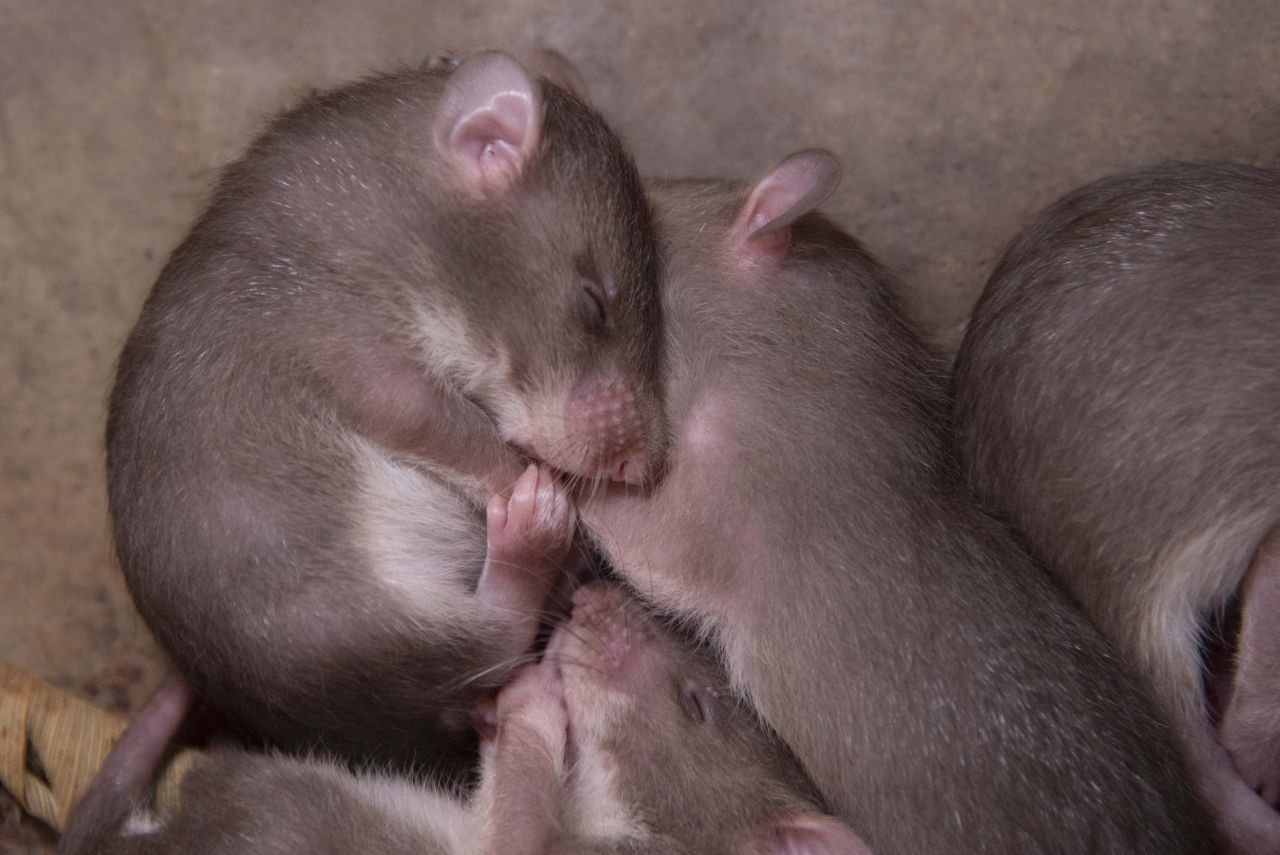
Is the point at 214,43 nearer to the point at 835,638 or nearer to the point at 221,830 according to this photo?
the point at 221,830

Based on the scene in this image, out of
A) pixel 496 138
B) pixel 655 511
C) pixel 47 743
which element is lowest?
pixel 47 743

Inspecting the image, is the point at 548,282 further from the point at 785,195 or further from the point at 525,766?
the point at 525,766

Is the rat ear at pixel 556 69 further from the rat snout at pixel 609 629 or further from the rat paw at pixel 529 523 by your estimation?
the rat snout at pixel 609 629

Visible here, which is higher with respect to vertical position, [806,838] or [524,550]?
[524,550]

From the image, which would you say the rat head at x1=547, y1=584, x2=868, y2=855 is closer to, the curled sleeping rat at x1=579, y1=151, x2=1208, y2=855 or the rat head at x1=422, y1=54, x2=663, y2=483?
the curled sleeping rat at x1=579, y1=151, x2=1208, y2=855

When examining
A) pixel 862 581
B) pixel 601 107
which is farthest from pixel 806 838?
pixel 601 107

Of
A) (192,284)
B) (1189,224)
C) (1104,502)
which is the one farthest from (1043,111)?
(192,284)

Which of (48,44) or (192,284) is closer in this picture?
(192,284)

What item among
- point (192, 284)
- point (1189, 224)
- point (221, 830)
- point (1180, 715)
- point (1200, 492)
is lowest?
point (221, 830)
